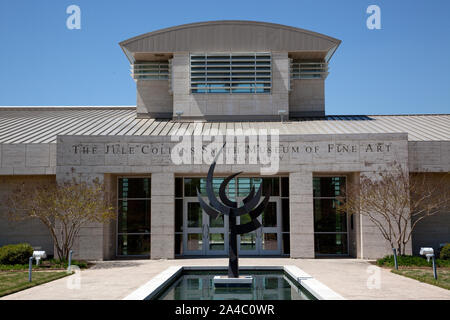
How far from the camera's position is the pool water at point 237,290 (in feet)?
37.7

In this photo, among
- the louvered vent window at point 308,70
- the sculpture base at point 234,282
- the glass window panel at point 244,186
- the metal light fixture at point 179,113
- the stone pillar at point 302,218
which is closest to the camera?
the sculpture base at point 234,282

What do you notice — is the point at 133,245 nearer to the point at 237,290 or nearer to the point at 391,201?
the point at 237,290

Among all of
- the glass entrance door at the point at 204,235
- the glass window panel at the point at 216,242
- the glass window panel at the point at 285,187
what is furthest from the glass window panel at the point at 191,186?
the glass window panel at the point at 285,187

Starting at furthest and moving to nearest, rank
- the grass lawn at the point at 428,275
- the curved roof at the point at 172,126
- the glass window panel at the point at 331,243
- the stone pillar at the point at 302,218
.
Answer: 1. the curved roof at the point at 172,126
2. the glass window panel at the point at 331,243
3. the stone pillar at the point at 302,218
4. the grass lawn at the point at 428,275

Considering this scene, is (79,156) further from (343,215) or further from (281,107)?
(343,215)

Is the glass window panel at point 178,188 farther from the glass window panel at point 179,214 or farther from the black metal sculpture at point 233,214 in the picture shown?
the black metal sculpture at point 233,214

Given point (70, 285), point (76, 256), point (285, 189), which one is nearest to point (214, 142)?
point (285, 189)

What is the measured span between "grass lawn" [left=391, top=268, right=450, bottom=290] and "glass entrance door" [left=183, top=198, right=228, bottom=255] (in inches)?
320

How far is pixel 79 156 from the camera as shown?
1964 cm

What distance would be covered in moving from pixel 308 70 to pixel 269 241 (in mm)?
10597

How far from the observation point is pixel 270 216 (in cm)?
2112

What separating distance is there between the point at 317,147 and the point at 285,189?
110 inches

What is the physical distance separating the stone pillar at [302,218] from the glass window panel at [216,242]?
336cm

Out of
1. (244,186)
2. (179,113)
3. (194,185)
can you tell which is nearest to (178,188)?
(194,185)
